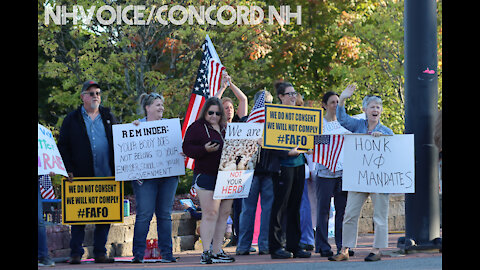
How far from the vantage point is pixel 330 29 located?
24.0 meters

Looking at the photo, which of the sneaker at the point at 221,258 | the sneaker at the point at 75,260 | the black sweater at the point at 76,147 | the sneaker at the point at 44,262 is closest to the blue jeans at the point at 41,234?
the sneaker at the point at 44,262

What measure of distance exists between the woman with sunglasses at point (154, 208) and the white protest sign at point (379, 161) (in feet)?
7.01

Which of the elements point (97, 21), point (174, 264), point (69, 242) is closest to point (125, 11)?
point (97, 21)

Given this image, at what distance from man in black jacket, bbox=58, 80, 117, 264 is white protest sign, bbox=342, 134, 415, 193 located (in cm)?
291

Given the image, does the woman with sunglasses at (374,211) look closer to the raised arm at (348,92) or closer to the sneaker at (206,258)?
the raised arm at (348,92)

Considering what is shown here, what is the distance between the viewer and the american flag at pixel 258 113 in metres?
9.90

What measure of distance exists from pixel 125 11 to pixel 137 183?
8.20m

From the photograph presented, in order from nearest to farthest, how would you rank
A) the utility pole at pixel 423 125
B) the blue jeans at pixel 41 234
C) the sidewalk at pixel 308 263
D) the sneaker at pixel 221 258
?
the sidewalk at pixel 308 263 → the blue jeans at pixel 41 234 → the sneaker at pixel 221 258 → the utility pole at pixel 423 125

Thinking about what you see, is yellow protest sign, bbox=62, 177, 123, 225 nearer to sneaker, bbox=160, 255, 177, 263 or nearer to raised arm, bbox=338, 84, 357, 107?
sneaker, bbox=160, 255, 177, 263

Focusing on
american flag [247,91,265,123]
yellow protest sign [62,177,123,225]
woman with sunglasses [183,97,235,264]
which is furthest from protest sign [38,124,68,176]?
american flag [247,91,265,123]

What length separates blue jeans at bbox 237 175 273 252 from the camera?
1014 centimetres

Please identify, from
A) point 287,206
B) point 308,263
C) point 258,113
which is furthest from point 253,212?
point 308,263

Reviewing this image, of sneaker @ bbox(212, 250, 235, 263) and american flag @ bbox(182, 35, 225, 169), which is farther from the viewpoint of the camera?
american flag @ bbox(182, 35, 225, 169)
